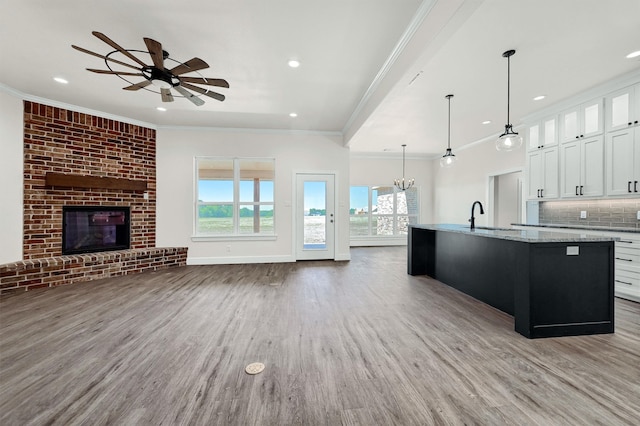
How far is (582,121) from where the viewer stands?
4199mm

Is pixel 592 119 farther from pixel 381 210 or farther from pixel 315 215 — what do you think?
pixel 381 210

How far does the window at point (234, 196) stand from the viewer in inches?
233

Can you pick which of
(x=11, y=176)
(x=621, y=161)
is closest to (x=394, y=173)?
(x=621, y=161)

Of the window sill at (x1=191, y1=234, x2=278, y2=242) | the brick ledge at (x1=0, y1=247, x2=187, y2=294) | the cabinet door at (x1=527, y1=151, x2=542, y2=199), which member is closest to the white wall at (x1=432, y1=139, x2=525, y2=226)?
the cabinet door at (x1=527, y1=151, x2=542, y2=199)

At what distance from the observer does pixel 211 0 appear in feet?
7.64

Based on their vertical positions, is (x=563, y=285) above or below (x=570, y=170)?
below

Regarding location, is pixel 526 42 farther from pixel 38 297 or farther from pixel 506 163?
pixel 38 297

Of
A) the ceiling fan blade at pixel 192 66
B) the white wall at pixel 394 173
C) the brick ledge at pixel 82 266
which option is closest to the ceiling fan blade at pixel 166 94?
the ceiling fan blade at pixel 192 66

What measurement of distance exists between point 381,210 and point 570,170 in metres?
5.11

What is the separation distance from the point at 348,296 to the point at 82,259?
4.23m

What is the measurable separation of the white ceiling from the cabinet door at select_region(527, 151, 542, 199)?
81cm

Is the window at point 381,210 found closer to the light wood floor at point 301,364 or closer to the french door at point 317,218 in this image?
the french door at point 317,218

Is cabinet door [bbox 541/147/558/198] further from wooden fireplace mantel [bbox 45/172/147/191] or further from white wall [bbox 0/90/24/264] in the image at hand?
white wall [bbox 0/90/24/264]

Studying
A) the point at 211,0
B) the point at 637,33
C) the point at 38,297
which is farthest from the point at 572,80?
the point at 38,297
